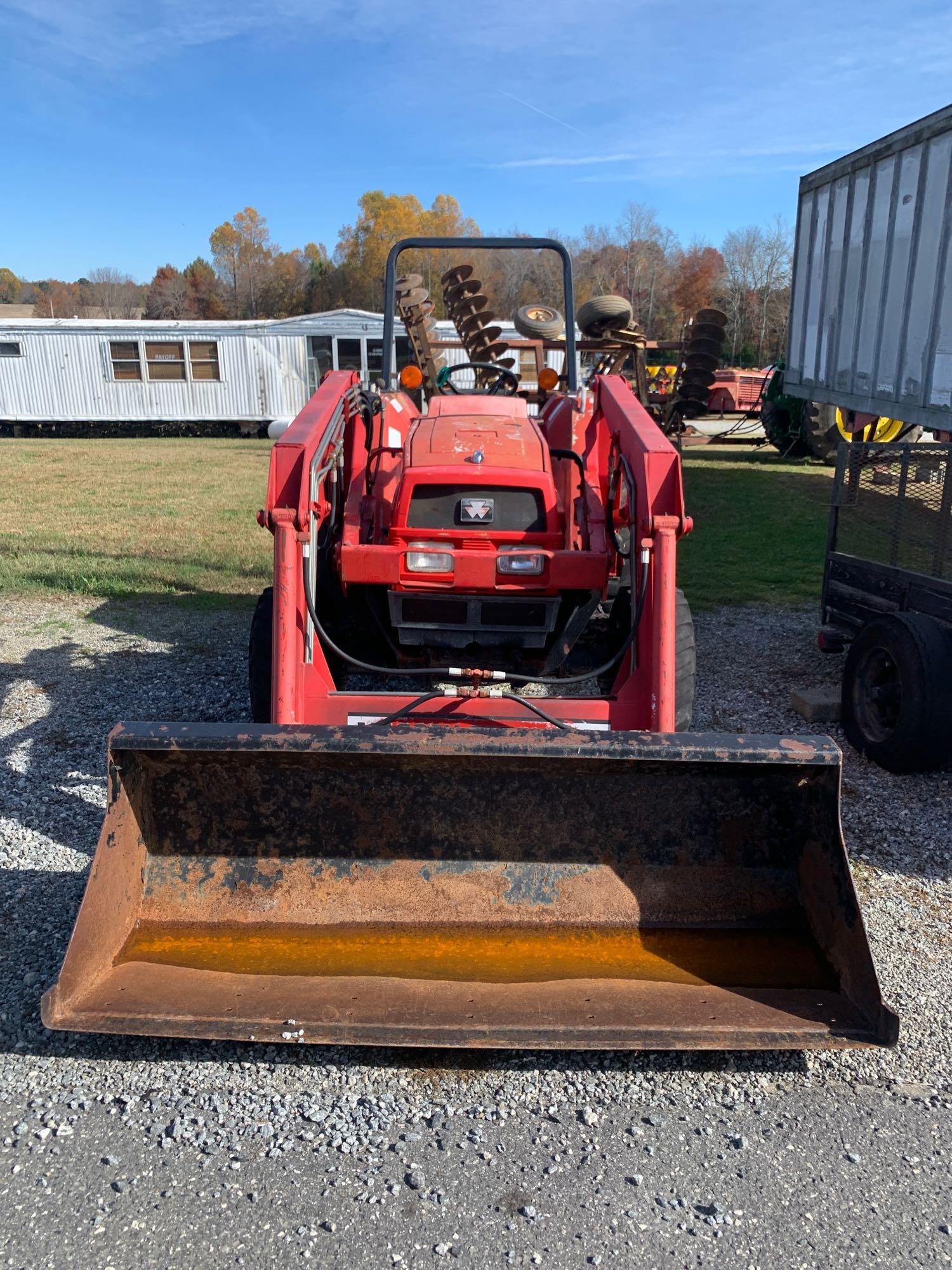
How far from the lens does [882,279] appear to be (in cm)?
896

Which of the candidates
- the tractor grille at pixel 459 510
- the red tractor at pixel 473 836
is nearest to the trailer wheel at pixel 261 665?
the red tractor at pixel 473 836

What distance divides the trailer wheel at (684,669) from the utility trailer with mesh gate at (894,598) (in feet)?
3.23

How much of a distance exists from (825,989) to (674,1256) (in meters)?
0.85

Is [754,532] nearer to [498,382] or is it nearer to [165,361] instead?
[498,382]

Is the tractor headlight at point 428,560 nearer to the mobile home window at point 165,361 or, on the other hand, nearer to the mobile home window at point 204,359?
the mobile home window at point 204,359

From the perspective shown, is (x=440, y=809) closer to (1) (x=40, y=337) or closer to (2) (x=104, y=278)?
(1) (x=40, y=337)

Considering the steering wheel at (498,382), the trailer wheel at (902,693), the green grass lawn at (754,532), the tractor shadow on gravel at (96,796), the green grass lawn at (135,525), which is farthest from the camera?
the green grass lawn at (754,532)

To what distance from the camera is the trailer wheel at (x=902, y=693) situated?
4.40 meters

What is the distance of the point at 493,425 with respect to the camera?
4.67m

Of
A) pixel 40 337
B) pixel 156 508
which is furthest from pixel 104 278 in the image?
pixel 156 508

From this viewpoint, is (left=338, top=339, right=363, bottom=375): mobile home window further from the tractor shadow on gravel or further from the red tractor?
the red tractor

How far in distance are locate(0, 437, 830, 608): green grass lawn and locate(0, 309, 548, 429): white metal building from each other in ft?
12.7

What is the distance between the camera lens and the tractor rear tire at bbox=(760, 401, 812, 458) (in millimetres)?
17703

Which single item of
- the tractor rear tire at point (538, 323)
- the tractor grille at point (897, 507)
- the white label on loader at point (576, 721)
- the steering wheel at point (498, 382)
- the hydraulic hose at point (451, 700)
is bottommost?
the white label on loader at point (576, 721)
